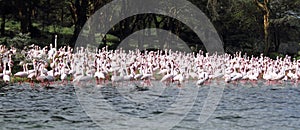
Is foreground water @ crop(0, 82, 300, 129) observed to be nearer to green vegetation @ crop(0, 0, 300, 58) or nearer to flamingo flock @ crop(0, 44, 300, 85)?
flamingo flock @ crop(0, 44, 300, 85)

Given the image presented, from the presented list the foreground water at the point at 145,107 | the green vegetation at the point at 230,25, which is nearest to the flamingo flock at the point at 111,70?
the foreground water at the point at 145,107

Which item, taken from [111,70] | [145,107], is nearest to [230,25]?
[111,70]

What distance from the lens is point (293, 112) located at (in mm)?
16016

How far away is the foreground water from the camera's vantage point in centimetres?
1350

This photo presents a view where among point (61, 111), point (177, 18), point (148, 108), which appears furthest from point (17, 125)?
point (177, 18)

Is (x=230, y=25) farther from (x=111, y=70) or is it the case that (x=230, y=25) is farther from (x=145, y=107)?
(x=145, y=107)

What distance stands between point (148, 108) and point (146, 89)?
5092 mm

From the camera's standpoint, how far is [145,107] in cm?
1642

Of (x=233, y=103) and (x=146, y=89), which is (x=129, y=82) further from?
(x=233, y=103)

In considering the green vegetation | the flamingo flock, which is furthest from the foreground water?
the green vegetation

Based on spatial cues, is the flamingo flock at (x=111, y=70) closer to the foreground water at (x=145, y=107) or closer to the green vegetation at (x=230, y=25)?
the foreground water at (x=145, y=107)

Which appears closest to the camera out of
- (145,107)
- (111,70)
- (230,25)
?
(145,107)

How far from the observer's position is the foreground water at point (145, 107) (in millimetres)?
13500

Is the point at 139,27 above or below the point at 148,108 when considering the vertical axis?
above
